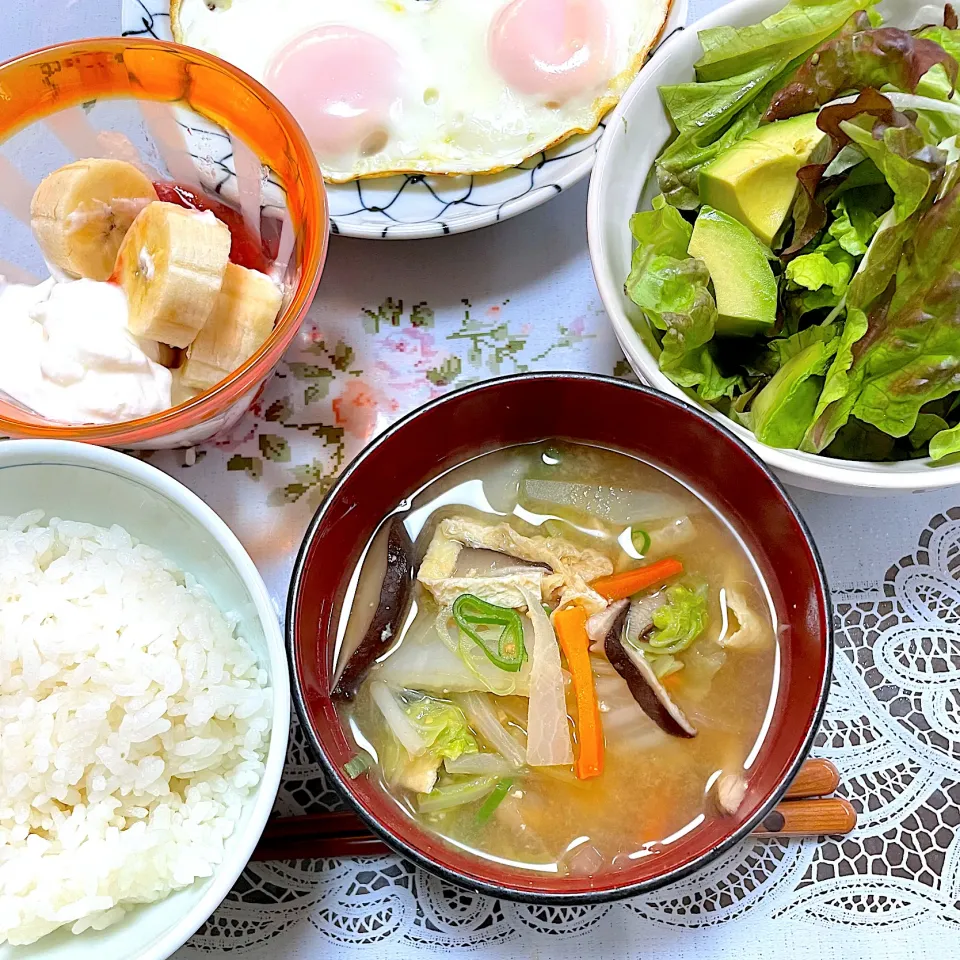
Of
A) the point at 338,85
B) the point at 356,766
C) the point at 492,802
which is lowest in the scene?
the point at 492,802

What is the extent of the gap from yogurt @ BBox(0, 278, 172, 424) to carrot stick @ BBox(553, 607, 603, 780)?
0.66m

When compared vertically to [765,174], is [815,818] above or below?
below

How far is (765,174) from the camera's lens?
4.13 feet

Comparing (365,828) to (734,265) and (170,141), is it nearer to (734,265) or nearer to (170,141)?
(734,265)

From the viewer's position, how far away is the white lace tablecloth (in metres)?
1.32

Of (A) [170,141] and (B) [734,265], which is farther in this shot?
(A) [170,141]

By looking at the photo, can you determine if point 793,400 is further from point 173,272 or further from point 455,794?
point 173,272

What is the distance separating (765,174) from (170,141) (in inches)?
37.2

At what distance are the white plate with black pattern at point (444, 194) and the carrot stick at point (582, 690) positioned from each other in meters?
0.65

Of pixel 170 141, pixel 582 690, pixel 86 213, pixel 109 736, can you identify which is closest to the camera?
pixel 109 736

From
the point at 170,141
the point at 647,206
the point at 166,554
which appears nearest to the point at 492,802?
the point at 166,554

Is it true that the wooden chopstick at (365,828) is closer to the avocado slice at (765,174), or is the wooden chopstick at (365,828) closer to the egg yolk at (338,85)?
the avocado slice at (765,174)

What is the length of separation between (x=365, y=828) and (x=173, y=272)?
0.83 m

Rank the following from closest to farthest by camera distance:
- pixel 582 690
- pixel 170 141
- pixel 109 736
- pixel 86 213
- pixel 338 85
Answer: pixel 109 736 < pixel 582 690 < pixel 86 213 < pixel 170 141 < pixel 338 85
